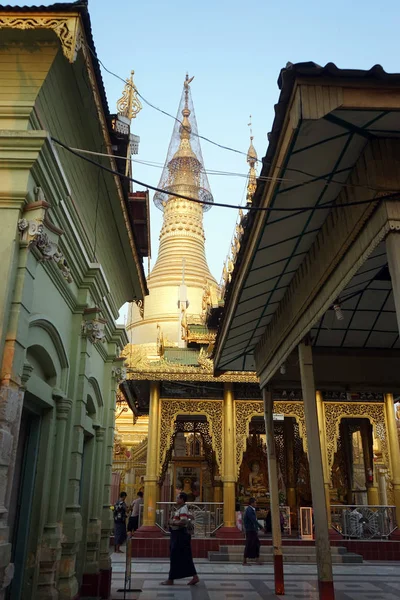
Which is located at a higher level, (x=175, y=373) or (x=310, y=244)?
(x=175, y=373)

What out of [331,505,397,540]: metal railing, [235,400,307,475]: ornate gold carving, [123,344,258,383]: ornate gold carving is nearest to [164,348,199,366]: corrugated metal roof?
[123,344,258,383]: ornate gold carving

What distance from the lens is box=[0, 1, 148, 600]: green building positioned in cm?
504

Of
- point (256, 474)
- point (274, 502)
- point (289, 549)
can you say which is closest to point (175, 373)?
point (289, 549)

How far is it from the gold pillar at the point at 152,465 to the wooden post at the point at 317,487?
32.6ft

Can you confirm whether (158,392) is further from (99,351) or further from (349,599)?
(349,599)

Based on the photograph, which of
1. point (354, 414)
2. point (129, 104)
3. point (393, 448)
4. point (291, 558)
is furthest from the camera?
point (354, 414)

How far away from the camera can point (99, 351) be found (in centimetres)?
916

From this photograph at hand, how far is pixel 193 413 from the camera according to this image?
17062mm

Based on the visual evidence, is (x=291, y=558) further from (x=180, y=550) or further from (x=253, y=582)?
(x=180, y=550)

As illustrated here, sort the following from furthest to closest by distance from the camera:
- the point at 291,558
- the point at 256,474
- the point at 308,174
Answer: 1. the point at 256,474
2. the point at 291,558
3. the point at 308,174

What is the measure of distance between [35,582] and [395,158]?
5.72 metres

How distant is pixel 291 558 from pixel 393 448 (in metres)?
4.49

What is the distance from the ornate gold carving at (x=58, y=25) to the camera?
17.4 feet

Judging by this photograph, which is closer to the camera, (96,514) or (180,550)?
(96,514)
